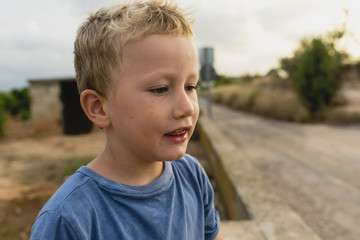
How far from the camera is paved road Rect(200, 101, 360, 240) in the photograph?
10.9 ft

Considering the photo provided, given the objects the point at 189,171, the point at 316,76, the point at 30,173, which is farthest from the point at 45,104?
the point at 316,76

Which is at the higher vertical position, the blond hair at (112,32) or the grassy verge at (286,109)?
the blond hair at (112,32)

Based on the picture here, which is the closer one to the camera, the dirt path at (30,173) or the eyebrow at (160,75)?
the eyebrow at (160,75)

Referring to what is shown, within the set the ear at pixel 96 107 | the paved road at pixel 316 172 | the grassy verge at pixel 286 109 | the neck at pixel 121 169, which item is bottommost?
the paved road at pixel 316 172

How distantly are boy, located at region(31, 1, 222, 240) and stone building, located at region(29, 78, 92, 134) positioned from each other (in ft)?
29.6

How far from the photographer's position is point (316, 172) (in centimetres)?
506

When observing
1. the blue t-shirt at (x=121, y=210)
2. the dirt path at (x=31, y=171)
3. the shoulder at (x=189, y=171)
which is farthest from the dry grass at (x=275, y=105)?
the blue t-shirt at (x=121, y=210)

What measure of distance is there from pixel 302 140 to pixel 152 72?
7.80 meters

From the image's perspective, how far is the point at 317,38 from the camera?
39.7 ft

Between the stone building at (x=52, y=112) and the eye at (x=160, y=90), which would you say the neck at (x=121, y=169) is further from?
the stone building at (x=52, y=112)

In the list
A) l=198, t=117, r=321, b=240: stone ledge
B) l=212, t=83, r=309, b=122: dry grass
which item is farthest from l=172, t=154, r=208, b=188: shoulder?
l=212, t=83, r=309, b=122: dry grass

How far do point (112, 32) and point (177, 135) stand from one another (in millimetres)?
462

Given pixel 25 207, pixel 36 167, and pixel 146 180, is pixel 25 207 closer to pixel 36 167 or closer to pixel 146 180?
pixel 36 167

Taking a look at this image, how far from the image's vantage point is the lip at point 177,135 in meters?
1.12
